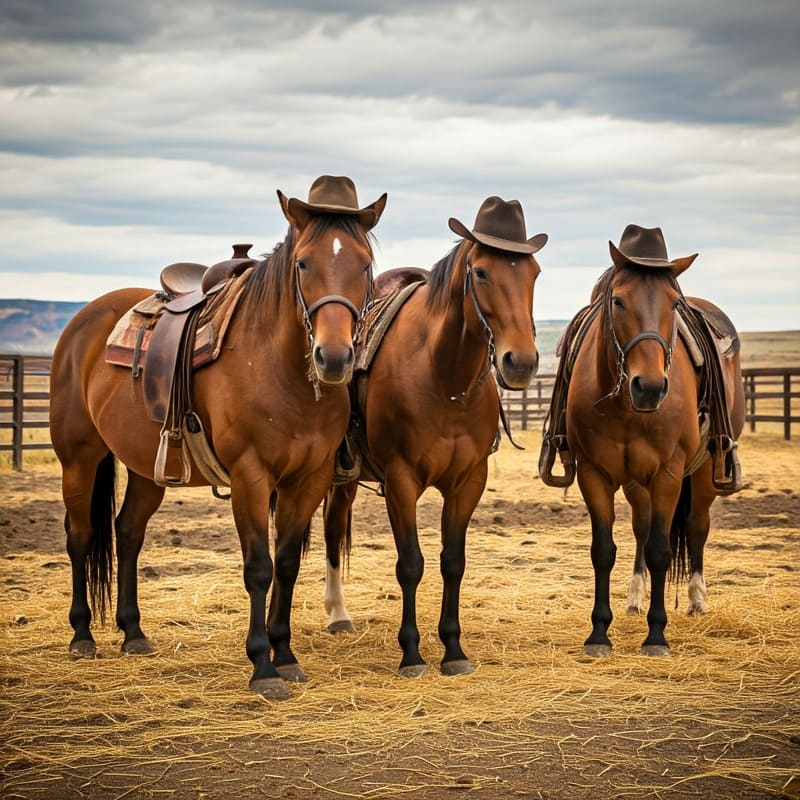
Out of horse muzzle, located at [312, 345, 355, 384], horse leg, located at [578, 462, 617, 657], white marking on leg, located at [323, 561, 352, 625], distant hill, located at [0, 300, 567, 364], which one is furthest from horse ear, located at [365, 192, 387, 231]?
distant hill, located at [0, 300, 567, 364]

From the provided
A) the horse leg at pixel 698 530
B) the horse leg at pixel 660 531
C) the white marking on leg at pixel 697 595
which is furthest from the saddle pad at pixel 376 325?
the white marking on leg at pixel 697 595

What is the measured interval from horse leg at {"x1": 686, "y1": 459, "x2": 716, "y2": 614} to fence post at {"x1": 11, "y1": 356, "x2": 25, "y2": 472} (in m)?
12.0

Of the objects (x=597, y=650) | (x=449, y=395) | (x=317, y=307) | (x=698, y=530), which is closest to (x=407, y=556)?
(x=449, y=395)

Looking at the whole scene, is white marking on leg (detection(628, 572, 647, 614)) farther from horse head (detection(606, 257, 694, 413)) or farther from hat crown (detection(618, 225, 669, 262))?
hat crown (detection(618, 225, 669, 262))

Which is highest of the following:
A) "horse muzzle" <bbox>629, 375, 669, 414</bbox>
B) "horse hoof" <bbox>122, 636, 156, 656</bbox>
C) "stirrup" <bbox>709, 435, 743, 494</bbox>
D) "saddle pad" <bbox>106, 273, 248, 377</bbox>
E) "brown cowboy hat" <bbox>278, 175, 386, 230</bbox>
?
"brown cowboy hat" <bbox>278, 175, 386, 230</bbox>

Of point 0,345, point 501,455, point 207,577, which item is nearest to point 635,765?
point 207,577

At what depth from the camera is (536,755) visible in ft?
13.0

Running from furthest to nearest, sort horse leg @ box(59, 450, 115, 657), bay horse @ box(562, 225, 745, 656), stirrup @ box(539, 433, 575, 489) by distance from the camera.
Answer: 1. stirrup @ box(539, 433, 575, 489)
2. horse leg @ box(59, 450, 115, 657)
3. bay horse @ box(562, 225, 745, 656)

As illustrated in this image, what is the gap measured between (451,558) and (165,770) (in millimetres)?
2162

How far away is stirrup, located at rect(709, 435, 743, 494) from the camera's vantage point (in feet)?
21.7

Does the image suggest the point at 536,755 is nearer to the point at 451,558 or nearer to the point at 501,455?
the point at 451,558

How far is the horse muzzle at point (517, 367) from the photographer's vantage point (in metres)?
4.81

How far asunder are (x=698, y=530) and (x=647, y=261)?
235cm

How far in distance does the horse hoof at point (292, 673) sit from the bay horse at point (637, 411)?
5.63 feet
